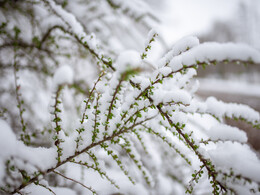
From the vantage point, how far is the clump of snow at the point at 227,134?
2.22 feet

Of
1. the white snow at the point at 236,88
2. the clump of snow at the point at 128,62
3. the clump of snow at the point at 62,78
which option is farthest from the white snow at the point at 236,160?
the white snow at the point at 236,88

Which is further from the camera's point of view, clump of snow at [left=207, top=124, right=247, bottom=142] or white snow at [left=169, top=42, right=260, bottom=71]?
clump of snow at [left=207, top=124, right=247, bottom=142]

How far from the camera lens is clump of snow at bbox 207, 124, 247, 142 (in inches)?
26.7

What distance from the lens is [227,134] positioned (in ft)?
2.30

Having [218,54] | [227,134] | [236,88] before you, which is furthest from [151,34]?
[236,88]

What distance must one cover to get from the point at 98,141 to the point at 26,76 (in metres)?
1.78

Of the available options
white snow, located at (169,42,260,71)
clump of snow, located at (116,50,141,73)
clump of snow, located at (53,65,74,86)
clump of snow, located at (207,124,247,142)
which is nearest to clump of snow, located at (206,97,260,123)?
clump of snow, located at (207,124,247,142)

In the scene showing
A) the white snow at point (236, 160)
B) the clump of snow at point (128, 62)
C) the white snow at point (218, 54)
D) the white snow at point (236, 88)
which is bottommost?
the white snow at point (236, 160)

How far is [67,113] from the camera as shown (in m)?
2.13

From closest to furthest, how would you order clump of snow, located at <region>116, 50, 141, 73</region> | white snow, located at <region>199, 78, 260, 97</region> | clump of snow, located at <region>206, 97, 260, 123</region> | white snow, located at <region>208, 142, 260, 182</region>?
clump of snow, located at <region>116, 50, 141, 73</region>, white snow, located at <region>208, 142, 260, 182</region>, clump of snow, located at <region>206, 97, 260, 123</region>, white snow, located at <region>199, 78, 260, 97</region>

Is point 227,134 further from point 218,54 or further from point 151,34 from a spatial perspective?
point 151,34

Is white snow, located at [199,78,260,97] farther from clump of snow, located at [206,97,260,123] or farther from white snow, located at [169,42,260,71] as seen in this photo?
white snow, located at [169,42,260,71]

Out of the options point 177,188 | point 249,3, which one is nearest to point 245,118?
point 177,188

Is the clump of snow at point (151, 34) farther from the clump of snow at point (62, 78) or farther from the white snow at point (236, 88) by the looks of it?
the white snow at point (236, 88)
